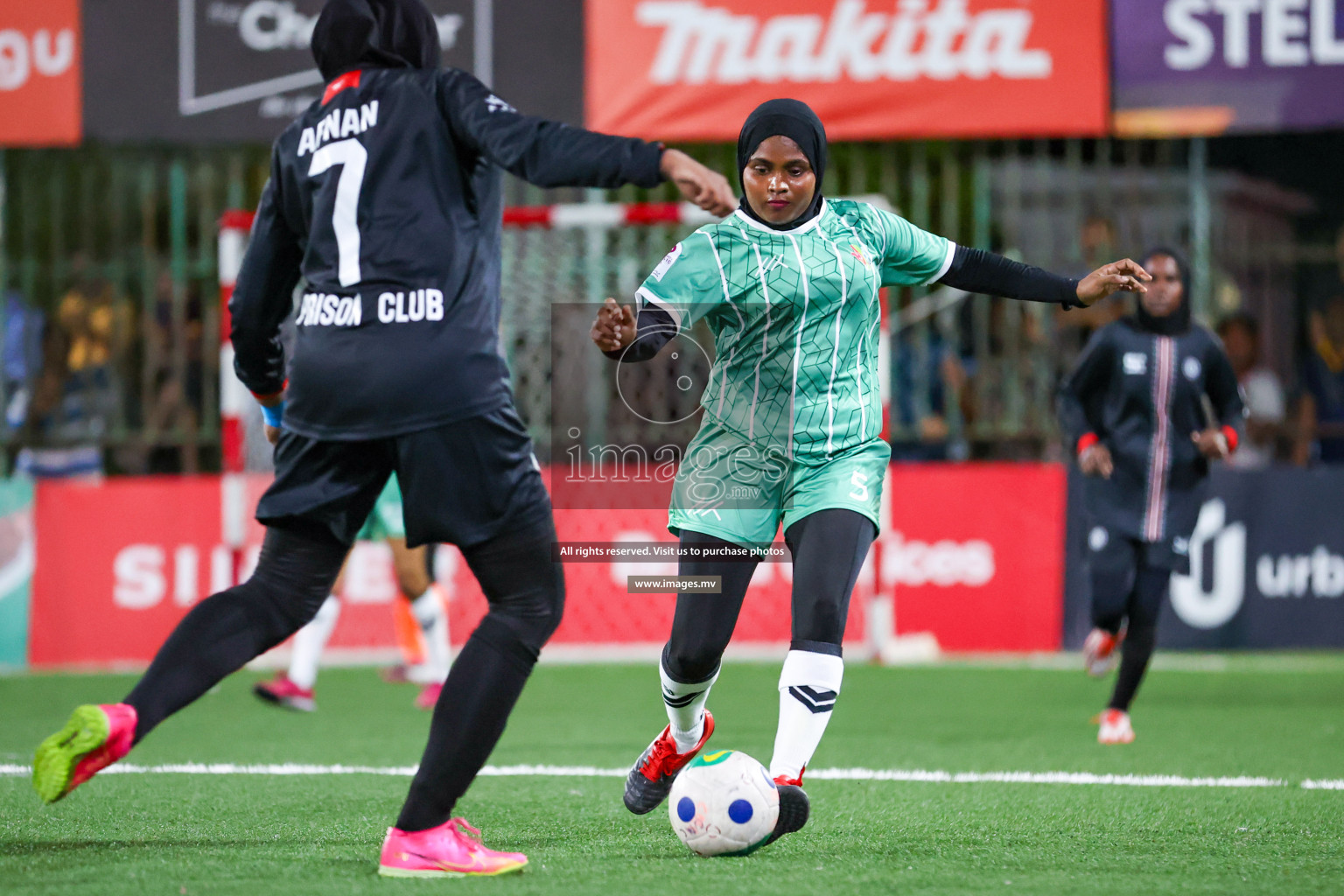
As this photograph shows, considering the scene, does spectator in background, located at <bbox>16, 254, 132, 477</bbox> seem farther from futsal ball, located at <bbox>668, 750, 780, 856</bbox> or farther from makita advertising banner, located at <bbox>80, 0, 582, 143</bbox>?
futsal ball, located at <bbox>668, 750, 780, 856</bbox>

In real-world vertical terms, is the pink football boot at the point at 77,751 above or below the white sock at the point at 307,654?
above

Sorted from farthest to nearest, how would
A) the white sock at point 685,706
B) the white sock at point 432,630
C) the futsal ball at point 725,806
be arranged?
the white sock at point 432,630
the white sock at point 685,706
the futsal ball at point 725,806

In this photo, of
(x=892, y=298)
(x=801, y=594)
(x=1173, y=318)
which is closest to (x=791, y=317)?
(x=801, y=594)

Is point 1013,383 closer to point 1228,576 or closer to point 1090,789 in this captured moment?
point 1228,576

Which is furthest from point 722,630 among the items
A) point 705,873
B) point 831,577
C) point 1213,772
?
point 1213,772

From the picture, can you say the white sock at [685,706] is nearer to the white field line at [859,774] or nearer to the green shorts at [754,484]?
the green shorts at [754,484]

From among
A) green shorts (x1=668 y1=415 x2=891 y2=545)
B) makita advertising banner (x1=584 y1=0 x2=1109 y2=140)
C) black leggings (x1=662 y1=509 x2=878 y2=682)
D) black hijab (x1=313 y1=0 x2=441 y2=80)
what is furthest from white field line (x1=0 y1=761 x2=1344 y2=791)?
makita advertising banner (x1=584 y1=0 x2=1109 y2=140)

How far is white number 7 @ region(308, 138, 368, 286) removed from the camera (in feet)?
12.9

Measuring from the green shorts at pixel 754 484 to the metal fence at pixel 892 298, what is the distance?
632cm

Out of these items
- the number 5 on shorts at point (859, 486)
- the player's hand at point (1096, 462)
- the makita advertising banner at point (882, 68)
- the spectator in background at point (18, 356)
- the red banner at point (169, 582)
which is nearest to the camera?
the number 5 on shorts at point (859, 486)

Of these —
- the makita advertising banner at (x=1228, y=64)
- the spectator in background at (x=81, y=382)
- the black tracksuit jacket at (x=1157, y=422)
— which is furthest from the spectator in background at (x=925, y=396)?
the spectator in background at (x=81, y=382)

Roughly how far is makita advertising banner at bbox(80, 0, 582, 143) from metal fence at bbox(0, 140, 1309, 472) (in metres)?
0.75

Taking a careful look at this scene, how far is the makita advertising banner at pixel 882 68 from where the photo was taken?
34.4 feet

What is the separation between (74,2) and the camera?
1083 centimetres
